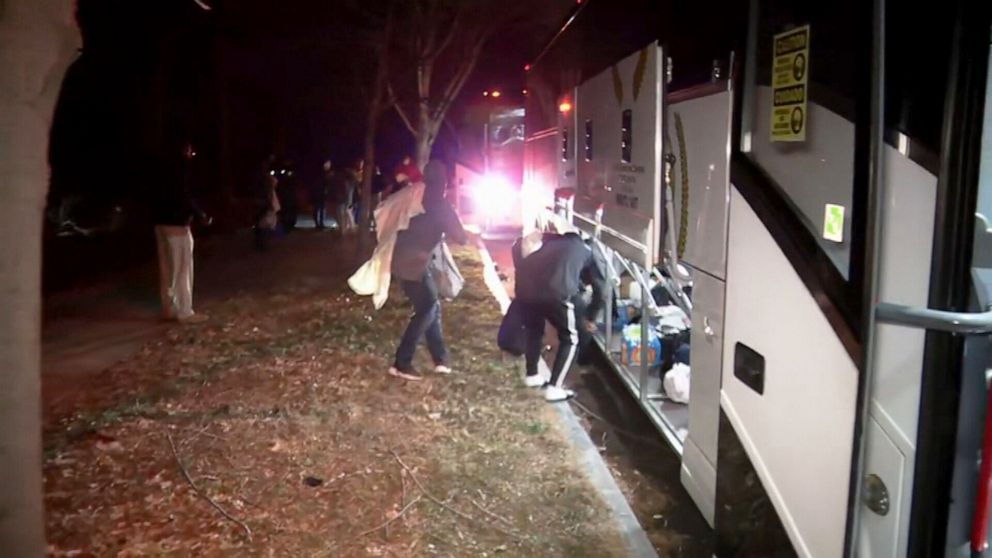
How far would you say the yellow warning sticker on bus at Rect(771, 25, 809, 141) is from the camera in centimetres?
279

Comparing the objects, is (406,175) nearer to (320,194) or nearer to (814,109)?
(814,109)

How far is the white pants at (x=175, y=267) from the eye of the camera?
32.7 ft

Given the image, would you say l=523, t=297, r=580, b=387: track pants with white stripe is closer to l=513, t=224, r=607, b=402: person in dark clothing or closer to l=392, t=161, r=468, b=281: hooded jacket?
l=513, t=224, r=607, b=402: person in dark clothing

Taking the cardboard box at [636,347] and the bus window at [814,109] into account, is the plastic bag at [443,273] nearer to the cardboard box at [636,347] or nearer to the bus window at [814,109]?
the cardboard box at [636,347]

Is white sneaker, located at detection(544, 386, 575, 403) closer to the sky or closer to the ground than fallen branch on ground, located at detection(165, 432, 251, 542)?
closer to the sky

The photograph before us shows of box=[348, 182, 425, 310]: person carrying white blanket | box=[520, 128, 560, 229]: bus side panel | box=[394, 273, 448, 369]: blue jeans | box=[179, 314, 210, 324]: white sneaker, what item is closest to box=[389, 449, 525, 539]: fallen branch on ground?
box=[394, 273, 448, 369]: blue jeans

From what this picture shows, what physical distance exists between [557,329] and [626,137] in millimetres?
2074

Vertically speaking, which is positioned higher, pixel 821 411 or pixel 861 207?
pixel 861 207

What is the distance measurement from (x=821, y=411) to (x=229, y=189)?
25.6 m

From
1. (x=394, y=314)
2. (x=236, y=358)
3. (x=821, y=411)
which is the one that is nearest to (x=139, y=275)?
(x=394, y=314)

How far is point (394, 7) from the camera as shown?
55.0 ft

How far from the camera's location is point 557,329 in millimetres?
7492

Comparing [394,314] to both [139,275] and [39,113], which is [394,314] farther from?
[39,113]

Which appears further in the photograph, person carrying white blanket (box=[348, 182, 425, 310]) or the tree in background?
the tree in background
